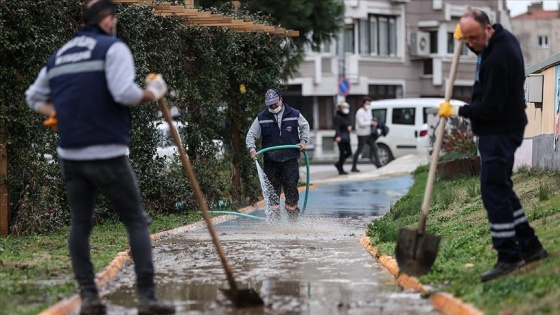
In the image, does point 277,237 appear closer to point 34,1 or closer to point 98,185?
point 34,1

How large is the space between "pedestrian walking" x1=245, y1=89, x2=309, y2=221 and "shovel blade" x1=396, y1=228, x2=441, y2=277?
6927mm

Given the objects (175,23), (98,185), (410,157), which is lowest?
(410,157)

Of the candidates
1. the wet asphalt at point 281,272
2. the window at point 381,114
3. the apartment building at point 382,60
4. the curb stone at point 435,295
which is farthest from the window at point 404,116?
the curb stone at point 435,295

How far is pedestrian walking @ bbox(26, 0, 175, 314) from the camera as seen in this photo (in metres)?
8.09

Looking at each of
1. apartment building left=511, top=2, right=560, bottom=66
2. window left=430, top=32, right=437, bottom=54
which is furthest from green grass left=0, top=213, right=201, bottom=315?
apartment building left=511, top=2, right=560, bottom=66

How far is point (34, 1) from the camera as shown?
43.6 ft

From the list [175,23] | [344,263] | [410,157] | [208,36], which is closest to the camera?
[344,263]

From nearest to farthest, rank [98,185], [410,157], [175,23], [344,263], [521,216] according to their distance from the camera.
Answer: [98,185]
[521,216]
[344,263]
[175,23]
[410,157]

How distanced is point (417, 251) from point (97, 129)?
2.79 m

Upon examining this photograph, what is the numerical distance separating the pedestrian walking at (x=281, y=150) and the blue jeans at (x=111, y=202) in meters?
7.87

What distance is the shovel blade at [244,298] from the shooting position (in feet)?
27.8

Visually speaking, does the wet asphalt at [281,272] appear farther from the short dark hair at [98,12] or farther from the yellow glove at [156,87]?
the short dark hair at [98,12]

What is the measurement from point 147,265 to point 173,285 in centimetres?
137

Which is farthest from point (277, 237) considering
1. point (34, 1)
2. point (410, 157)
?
point (410, 157)
